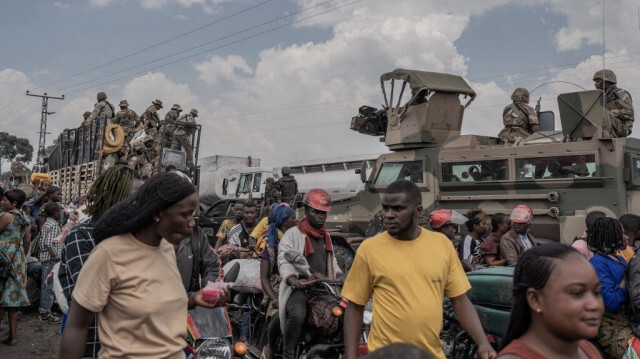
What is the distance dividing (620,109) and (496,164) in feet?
6.51

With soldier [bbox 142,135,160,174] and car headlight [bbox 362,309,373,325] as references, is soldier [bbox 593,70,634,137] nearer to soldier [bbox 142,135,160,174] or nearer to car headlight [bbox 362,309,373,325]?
car headlight [bbox 362,309,373,325]

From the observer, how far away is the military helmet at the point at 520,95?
11.2 meters

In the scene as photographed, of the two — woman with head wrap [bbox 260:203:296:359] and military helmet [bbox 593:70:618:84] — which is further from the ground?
military helmet [bbox 593:70:618:84]

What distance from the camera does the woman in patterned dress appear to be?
692 cm

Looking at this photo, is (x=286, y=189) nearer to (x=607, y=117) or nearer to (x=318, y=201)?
(x=607, y=117)

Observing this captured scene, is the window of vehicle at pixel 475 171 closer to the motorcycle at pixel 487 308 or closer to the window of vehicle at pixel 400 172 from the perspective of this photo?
the window of vehicle at pixel 400 172

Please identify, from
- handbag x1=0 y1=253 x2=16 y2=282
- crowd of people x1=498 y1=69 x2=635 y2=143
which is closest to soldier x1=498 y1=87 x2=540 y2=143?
crowd of people x1=498 y1=69 x2=635 y2=143

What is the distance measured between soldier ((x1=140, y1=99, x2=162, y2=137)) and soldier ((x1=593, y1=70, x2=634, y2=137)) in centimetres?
1168

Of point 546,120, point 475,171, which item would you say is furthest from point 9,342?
point 546,120

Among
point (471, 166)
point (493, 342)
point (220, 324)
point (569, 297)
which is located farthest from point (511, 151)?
point (569, 297)

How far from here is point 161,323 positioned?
2.38 m

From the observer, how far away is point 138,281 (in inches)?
92.4

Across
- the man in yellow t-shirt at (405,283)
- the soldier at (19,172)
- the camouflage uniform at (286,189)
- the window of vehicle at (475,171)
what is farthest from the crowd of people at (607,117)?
the soldier at (19,172)

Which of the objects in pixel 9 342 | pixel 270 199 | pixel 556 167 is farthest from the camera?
pixel 270 199
